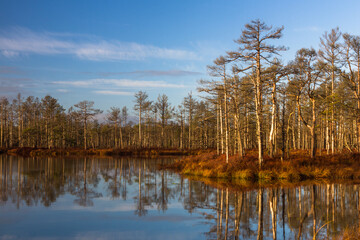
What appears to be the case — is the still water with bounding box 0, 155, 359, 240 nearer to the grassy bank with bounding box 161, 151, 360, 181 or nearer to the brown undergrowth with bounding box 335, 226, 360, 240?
the brown undergrowth with bounding box 335, 226, 360, 240

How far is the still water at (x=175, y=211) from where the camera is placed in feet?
30.3

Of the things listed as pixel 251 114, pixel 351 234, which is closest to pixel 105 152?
pixel 251 114

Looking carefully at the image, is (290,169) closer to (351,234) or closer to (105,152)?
(351,234)

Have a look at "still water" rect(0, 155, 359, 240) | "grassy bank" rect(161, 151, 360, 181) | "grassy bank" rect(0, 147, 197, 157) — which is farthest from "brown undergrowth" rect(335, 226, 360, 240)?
"grassy bank" rect(0, 147, 197, 157)

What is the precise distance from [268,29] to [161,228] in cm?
1663

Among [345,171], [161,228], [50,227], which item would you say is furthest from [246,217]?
[345,171]

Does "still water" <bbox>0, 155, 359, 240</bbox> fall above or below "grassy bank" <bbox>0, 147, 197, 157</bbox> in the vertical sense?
above

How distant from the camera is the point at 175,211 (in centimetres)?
1255

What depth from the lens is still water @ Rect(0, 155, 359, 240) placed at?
9.25 metres

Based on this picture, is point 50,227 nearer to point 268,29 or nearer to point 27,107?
point 268,29

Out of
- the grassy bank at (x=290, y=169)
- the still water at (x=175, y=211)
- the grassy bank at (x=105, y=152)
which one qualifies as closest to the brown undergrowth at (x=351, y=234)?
the still water at (x=175, y=211)

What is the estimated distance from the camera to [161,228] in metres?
9.95

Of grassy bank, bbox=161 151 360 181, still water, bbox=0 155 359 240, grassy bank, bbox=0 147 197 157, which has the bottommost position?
grassy bank, bbox=0 147 197 157

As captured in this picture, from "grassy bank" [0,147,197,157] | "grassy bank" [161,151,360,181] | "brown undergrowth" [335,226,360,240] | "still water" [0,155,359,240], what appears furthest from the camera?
"grassy bank" [0,147,197,157]
